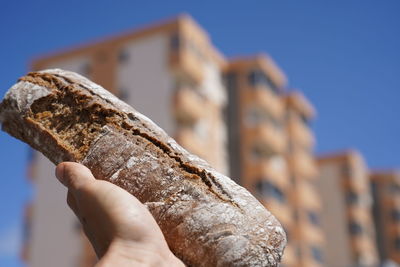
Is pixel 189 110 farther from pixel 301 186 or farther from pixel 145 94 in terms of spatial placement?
pixel 301 186

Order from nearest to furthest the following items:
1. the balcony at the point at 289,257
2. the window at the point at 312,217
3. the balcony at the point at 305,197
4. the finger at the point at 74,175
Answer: the finger at the point at 74,175, the balcony at the point at 289,257, the balcony at the point at 305,197, the window at the point at 312,217

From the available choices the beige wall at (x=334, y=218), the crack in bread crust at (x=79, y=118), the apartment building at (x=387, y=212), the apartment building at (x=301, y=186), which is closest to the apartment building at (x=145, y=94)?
the apartment building at (x=301, y=186)

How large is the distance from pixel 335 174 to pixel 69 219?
2936 centimetres

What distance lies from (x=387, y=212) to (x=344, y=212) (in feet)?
34.7

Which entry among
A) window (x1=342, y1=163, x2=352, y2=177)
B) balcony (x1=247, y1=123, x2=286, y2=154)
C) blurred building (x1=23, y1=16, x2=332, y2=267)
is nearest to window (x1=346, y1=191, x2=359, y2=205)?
window (x1=342, y1=163, x2=352, y2=177)

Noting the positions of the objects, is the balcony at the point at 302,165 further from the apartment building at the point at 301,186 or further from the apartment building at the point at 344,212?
the apartment building at the point at 344,212

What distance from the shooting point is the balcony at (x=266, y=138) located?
38.7 m

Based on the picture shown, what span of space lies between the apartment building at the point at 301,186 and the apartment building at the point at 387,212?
18.5 meters

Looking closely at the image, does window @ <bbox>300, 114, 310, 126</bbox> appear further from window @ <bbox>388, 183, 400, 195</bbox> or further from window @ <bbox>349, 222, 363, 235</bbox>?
window @ <bbox>388, 183, 400, 195</bbox>

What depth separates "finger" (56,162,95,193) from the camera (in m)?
2.40

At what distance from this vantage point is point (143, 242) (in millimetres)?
2180

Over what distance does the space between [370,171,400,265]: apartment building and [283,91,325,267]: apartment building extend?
1848 cm

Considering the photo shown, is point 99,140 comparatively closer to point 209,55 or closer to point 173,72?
point 173,72

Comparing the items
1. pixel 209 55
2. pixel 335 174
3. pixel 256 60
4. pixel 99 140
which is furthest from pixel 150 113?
pixel 99 140
